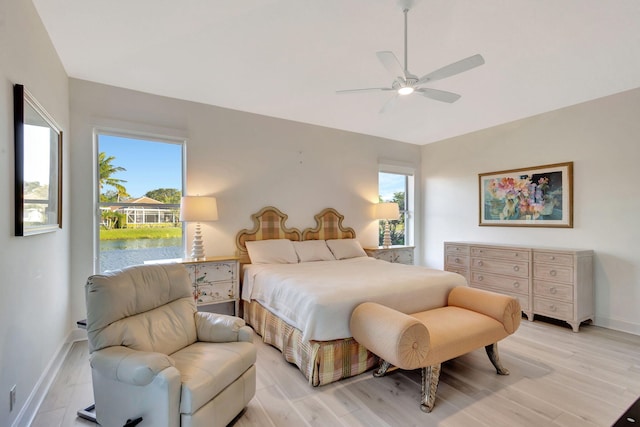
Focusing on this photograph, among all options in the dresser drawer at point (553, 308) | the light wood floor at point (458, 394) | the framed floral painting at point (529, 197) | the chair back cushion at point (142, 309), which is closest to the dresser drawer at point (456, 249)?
the framed floral painting at point (529, 197)

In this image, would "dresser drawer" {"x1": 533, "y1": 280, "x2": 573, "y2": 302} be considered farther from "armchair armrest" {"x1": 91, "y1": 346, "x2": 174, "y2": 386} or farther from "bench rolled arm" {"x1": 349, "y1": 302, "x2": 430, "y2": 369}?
"armchair armrest" {"x1": 91, "y1": 346, "x2": 174, "y2": 386}

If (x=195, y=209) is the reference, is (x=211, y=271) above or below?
below

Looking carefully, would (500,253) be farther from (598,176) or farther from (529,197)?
(598,176)

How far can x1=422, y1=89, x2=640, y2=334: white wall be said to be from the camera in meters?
3.42

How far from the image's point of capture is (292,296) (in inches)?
104

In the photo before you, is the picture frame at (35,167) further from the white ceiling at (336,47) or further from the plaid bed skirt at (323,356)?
the plaid bed skirt at (323,356)

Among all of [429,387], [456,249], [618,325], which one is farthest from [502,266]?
[429,387]

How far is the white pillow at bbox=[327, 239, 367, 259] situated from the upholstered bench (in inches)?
71.9

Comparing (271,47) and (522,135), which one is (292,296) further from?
(522,135)

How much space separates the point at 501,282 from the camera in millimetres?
4113

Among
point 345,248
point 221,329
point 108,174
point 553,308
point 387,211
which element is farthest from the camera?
point 387,211

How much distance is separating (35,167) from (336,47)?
2374 millimetres

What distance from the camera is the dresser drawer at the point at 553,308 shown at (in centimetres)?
349

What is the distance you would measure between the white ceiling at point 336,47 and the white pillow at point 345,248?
6.33ft
